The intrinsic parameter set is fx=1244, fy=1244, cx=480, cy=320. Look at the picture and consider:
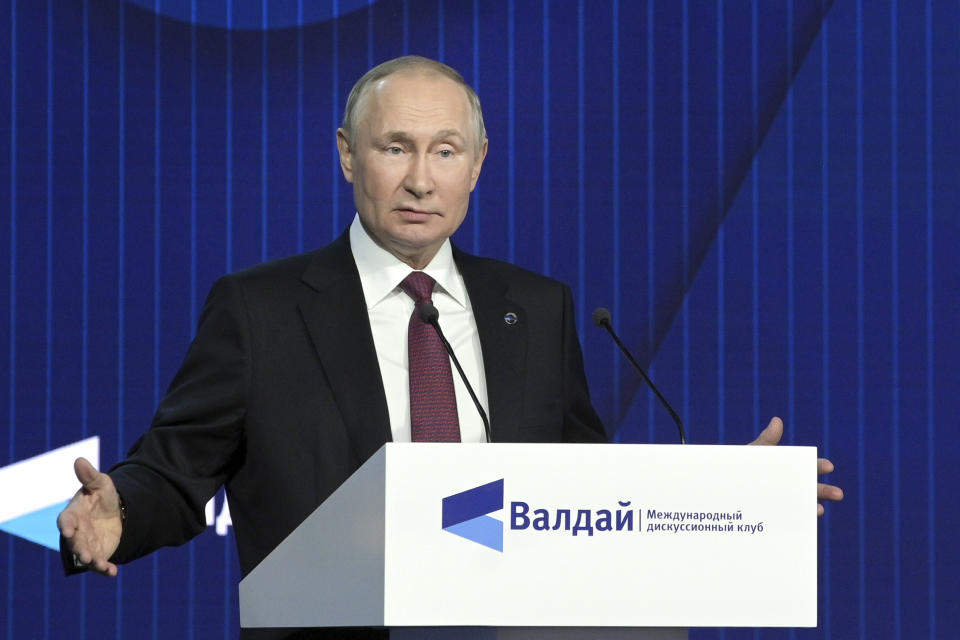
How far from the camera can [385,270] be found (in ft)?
6.67

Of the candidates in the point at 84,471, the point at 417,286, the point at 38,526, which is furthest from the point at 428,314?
the point at 38,526

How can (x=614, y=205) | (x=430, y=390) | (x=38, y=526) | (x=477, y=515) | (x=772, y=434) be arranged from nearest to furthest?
(x=477, y=515)
(x=772, y=434)
(x=430, y=390)
(x=38, y=526)
(x=614, y=205)

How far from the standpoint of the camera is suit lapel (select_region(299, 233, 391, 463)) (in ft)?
6.01

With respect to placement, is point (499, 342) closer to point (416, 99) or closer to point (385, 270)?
point (385, 270)

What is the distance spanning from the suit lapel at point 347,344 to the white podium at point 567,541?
0.50 m

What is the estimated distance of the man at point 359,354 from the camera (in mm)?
1840

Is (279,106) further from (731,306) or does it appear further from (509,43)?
(731,306)

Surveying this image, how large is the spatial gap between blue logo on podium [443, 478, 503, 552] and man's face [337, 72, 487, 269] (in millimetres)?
845

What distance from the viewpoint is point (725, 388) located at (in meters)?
3.44

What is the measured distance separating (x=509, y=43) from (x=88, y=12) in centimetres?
116

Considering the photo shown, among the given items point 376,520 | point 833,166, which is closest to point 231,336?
point 376,520

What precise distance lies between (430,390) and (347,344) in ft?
0.49

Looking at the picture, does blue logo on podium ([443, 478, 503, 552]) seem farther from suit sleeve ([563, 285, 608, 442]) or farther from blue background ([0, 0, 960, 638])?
blue background ([0, 0, 960, 638])

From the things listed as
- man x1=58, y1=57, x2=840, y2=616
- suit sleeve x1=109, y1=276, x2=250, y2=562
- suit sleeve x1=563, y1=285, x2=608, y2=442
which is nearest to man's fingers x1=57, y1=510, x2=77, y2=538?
man x1=58, y1=57, x2=840, y2=616
